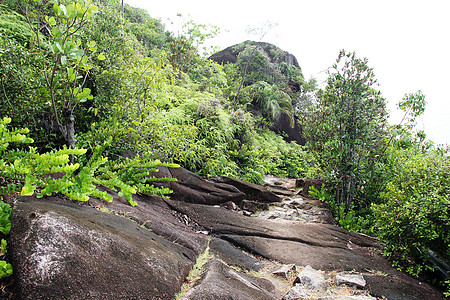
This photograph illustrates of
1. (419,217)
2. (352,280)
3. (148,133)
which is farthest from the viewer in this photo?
(148,133)

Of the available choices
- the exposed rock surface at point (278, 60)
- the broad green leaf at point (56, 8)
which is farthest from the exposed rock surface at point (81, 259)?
the exposed rock surface at point (278, 60)

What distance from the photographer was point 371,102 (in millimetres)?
6105

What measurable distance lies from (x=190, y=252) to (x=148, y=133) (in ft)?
8.24

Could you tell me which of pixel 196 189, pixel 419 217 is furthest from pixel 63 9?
pixel 419 217

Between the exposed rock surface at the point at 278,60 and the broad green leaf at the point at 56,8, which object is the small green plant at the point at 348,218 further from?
the exposed rock surface at the point at 278,60

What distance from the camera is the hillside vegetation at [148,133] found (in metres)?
2.42

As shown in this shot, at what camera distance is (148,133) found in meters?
4.48

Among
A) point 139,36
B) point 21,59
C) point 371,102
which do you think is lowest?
point 21,59

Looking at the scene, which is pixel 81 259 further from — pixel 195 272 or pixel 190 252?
pixel 190 252

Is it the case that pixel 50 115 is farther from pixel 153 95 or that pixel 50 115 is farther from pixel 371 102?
pixel 371 102

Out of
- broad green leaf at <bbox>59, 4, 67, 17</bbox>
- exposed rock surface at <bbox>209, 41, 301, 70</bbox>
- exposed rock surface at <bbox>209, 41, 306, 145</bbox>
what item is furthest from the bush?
exposed rock surface at <bbox>209, 41, 301, 70</bbox>

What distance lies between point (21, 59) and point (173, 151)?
2698mm

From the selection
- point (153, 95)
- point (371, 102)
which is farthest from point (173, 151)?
point (371, 102)

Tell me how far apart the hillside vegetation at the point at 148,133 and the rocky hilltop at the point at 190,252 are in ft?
1.08
